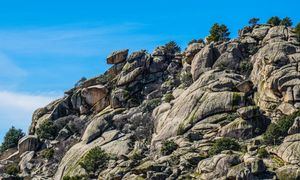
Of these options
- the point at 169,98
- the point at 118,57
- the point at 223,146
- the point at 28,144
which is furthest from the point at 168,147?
the point at 118,57

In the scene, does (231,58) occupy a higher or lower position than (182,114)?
higher

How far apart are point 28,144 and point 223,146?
47.9m

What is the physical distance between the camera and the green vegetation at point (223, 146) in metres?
100

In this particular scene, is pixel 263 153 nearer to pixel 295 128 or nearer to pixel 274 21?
pixel 295 128

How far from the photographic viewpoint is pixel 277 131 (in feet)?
331

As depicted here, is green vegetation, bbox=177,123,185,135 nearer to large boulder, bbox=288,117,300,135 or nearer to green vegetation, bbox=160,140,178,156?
green vegetation, bbox=160,140,178,156

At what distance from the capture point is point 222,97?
113812mm

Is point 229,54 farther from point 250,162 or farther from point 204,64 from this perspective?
point 250,162

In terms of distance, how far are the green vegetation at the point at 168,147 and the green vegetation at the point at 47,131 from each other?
1387 inches

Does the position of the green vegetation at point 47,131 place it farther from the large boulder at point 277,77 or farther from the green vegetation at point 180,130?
the large boulder at point 277,77

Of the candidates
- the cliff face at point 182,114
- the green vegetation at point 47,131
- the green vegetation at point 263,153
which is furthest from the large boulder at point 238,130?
the green vegetation at point 47,131

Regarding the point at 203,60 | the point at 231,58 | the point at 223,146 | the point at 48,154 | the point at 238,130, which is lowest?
the point at 223,146

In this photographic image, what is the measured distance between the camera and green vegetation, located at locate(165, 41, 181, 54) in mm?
146462

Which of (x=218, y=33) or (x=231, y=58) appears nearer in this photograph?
(x=231, y=58)
